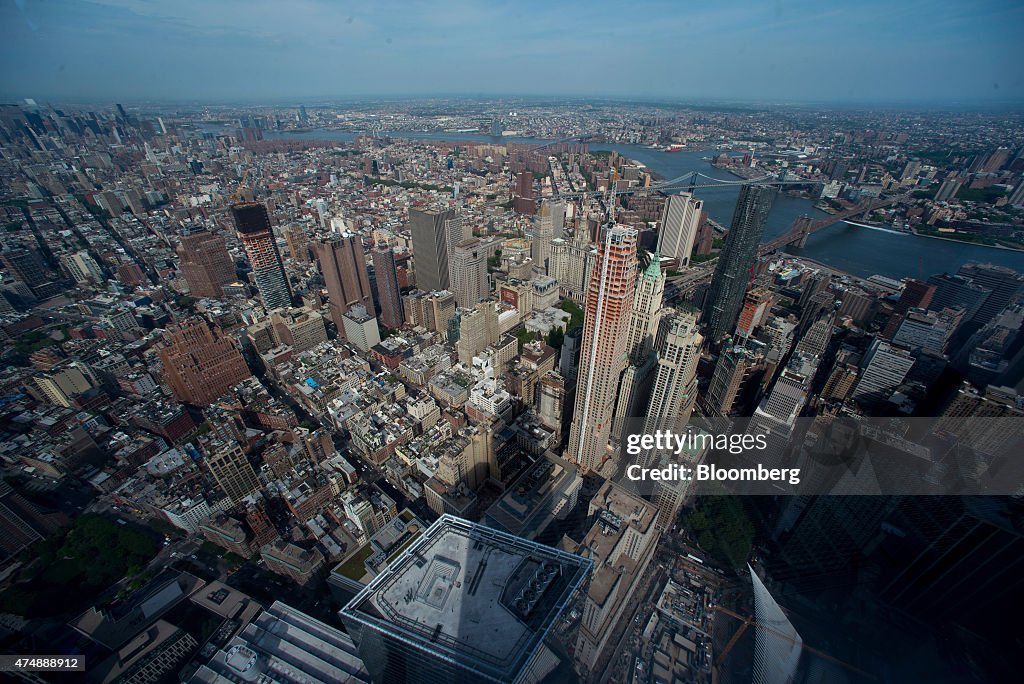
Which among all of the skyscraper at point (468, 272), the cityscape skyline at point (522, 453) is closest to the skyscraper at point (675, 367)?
Answer: the cityscape skyline at point (522, 453)

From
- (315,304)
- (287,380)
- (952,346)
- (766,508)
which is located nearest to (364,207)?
(315,304)

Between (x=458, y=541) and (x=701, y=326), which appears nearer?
(x=458, y=541)

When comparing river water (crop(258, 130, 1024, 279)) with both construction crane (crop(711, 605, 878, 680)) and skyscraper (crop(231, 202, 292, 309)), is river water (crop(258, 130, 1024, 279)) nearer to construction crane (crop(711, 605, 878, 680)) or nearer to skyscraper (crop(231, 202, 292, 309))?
construction crane (crop(711, 605, 878, 680))

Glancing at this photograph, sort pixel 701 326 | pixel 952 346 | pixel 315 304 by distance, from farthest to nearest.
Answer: pixel 315 304 → pixel 701 326 → pixel 952 346

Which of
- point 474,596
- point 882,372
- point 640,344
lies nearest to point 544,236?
point 640,344

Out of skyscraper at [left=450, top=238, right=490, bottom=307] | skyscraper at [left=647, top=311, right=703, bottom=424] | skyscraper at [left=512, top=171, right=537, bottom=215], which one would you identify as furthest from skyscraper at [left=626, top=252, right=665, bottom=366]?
skyscraper at [left=512, top=171, right=537, bottom=215]

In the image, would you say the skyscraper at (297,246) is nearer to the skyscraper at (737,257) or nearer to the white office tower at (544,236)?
the white office tower at (544,236)

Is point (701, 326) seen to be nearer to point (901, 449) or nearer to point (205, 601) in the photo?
point (901, 449)

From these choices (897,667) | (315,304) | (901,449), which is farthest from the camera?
(315,304)
